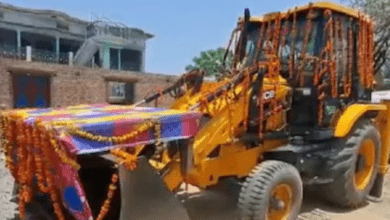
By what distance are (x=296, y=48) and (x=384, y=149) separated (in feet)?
7.49

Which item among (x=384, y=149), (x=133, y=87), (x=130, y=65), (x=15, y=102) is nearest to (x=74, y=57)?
(x=130, y=65)

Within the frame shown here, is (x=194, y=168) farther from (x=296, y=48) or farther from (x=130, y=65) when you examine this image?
(x=130, y=65)

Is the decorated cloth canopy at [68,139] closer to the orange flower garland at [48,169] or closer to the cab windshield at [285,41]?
the orange flower garland at [48,169]

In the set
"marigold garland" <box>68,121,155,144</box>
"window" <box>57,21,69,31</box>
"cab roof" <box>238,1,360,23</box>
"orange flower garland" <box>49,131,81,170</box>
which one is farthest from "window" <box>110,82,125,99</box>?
"orange flower garland" <box>49,131,81,170</box>

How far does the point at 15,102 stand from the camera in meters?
14.2

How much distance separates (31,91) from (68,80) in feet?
4.24

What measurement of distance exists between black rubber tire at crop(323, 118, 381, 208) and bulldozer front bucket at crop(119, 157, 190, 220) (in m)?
2.56

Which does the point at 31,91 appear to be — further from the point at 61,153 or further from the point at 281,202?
the point at 61,153

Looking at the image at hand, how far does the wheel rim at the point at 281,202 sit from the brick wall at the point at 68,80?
8672mm

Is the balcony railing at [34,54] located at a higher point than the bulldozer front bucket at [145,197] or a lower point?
higher

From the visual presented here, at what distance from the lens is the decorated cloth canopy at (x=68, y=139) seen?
3.03 m

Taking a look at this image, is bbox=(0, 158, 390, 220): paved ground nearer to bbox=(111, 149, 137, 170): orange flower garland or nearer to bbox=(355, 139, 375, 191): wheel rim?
bbox=(355, 139, 375, 191): wheel rim

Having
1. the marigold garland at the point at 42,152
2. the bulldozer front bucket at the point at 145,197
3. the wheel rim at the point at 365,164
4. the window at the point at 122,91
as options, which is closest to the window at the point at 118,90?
the window at the point at 122,91

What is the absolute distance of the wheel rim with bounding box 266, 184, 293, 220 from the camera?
4523 millimetres
